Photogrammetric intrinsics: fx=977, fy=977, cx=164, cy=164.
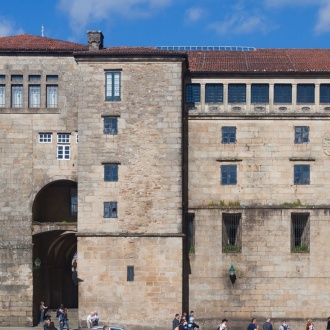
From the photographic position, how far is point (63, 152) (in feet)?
208

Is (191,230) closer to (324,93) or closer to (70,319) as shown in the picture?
(70,319)

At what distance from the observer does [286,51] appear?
68812mm

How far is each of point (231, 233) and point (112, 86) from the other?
12.2 meters

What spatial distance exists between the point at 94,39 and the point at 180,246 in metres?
Answer: 15.0

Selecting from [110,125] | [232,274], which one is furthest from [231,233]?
[110,125]

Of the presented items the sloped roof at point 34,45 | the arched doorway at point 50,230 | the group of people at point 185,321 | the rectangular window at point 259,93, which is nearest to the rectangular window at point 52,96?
the sloped roof at point 34,45

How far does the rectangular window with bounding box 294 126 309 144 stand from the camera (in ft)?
209

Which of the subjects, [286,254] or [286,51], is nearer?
[286,254]

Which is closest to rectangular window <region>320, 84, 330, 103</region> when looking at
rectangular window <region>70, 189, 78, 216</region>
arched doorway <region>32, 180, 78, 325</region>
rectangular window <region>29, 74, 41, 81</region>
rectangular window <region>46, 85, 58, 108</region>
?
rectangular window <region>46, 85, 58, 108</region>

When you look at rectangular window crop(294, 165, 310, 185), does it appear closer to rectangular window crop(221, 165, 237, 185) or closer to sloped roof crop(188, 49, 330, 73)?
rectangular window crop(221, 165, 237, 185)

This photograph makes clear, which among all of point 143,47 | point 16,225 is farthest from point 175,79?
point 16,225

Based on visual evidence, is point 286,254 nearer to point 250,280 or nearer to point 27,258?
point 250,280

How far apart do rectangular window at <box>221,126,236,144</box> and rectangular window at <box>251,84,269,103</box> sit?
7.65 feet

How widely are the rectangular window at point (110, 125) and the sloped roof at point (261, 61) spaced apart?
21.8 feet
